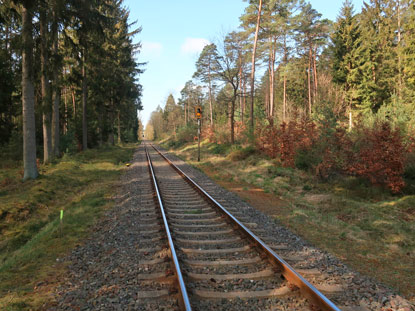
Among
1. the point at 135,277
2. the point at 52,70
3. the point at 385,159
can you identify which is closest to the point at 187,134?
the point at 52,70

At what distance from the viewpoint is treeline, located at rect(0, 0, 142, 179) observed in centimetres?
1177

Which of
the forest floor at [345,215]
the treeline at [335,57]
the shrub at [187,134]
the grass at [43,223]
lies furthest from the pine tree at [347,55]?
the grass at [43,223]

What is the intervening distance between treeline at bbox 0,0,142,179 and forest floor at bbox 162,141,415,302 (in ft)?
30.2

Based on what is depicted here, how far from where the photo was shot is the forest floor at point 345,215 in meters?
5.05

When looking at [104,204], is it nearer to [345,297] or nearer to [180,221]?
[180,221]

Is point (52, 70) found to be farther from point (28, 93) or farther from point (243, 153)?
point (243, 153)

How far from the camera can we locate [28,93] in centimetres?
1184

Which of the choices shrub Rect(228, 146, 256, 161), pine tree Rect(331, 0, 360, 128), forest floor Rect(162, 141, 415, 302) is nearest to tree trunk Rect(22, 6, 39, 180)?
forest floor Rect(162, 141, 415, 302)

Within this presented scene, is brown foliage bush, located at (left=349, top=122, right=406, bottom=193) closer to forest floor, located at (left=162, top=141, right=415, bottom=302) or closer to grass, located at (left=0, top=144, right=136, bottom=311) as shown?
forest floor, located at (left=162, top=141, right=415, bottom=302)

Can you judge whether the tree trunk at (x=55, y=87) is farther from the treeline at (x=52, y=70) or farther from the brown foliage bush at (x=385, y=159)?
the brown foliage bush at (x=385, y=159)

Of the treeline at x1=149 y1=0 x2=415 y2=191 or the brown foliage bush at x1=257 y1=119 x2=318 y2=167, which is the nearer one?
the brown foliage bush at x1=257 y1=119 x2=318 y2=167

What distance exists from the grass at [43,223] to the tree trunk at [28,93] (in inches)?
28.8

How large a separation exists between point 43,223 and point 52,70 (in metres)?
7.96

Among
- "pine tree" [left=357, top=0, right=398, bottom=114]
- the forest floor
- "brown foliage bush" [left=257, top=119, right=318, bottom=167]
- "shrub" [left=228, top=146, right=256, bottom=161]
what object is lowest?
the forest floor
